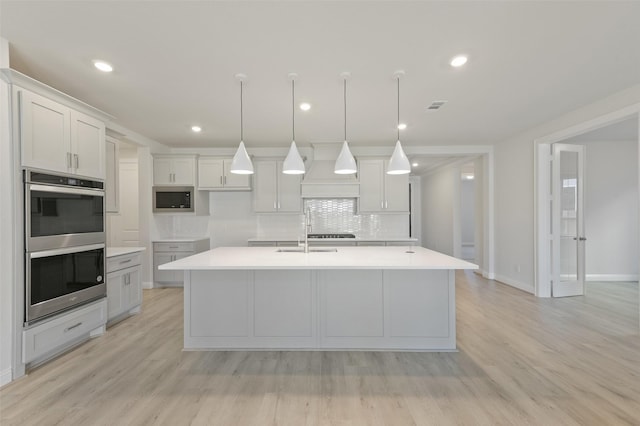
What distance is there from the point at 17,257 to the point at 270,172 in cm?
355

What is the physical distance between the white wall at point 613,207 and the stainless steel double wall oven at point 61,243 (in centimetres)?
759

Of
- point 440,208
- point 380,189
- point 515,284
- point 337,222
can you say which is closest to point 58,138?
point 337,222

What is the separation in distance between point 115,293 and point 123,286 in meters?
0.14

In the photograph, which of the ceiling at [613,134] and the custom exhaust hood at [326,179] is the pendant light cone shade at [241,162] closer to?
the custom exhaust hood at [326,179]

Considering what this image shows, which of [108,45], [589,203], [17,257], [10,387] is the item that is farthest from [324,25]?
[589,203]

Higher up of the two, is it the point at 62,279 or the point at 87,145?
the point at 87,145

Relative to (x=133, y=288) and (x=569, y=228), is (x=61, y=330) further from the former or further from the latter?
(x=569, y=228)

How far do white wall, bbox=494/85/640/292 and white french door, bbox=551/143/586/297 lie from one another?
297mm

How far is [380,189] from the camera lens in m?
5.46

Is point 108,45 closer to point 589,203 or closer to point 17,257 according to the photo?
point 17,257

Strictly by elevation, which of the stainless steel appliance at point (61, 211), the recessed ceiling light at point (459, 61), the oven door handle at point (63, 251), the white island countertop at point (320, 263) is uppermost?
the recessed ceiling light at point (459, 61)

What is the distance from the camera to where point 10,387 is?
7.25ft

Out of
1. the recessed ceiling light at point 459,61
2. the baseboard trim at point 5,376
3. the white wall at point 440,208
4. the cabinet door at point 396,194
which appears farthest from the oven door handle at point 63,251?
the white wall at point 440,208

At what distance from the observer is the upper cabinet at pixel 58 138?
237 cm
